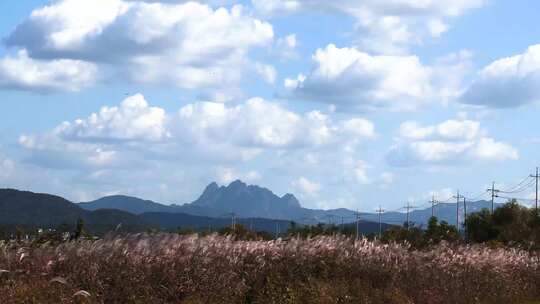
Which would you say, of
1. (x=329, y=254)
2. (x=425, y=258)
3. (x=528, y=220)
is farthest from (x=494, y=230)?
(x=329, y=254)

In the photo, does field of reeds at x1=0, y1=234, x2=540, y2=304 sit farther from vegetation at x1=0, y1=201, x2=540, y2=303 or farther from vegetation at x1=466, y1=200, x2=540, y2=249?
vegetation at x1=466, y1=200, x2=540, y2=249

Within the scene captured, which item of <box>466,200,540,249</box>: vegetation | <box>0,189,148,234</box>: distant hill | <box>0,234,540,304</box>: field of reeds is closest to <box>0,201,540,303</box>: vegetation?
<box>0,234,540,304</box>: field of reeds

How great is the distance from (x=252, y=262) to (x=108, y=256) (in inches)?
166

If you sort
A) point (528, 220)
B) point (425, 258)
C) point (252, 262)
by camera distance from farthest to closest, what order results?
point (528, 220)
point (425, 258)
point (252, 262)

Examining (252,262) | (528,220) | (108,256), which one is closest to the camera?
(108,256)

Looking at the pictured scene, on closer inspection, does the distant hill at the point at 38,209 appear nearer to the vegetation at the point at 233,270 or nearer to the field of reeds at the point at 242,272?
the vegetation at the point at 233,270

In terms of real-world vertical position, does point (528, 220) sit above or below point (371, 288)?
above

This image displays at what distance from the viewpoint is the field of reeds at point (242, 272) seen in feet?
50.4

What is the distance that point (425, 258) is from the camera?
25281 mm

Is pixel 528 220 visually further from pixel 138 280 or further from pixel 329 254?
pixel 138 280

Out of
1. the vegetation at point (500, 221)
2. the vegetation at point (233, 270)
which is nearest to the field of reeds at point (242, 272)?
the vegetation at point (233, 270)

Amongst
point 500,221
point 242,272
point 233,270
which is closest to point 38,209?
point 500,221

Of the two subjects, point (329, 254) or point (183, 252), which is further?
point (329, 254)

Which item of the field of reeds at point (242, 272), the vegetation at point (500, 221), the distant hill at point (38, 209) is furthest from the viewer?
the distant hill at point (38, 209)
